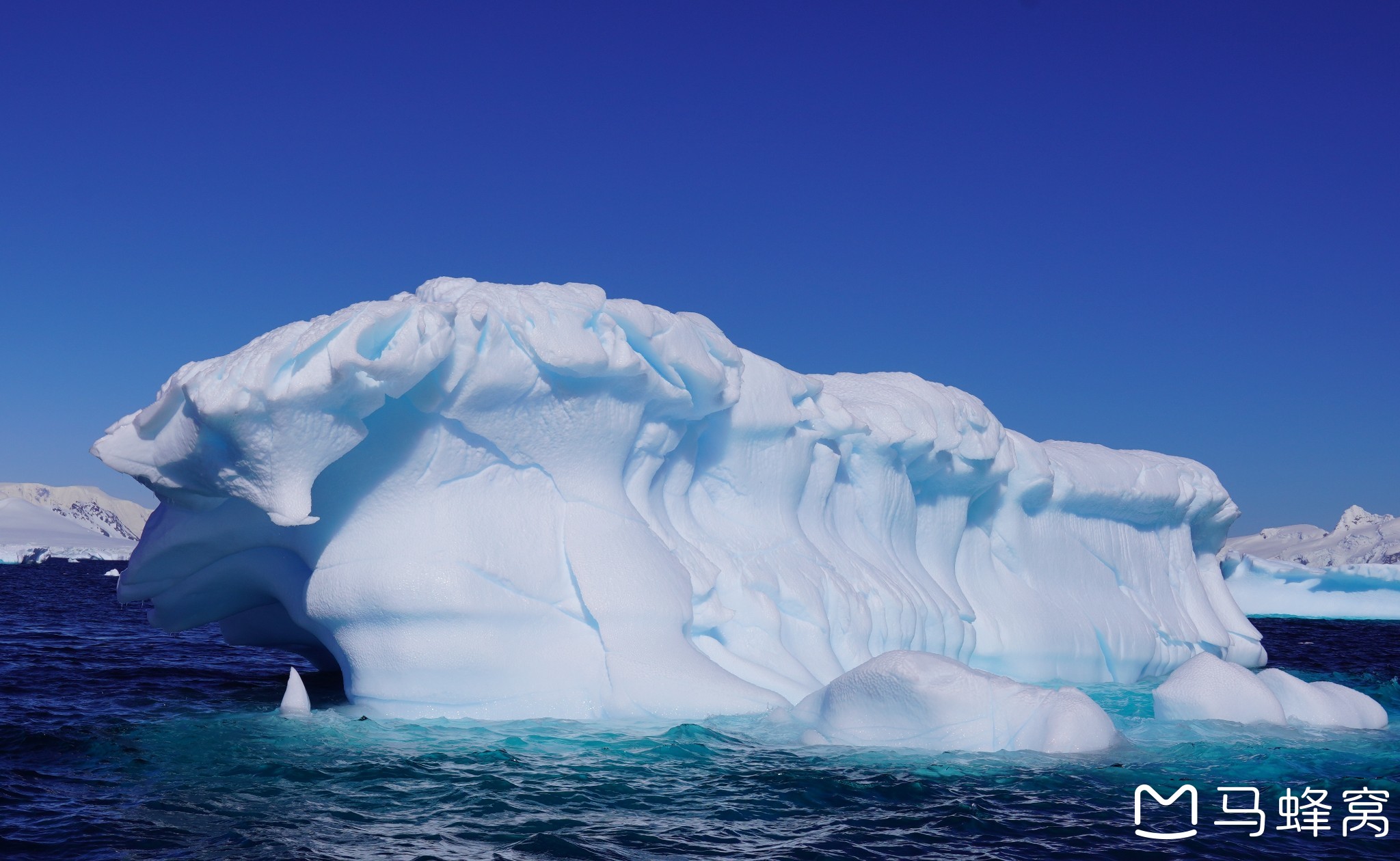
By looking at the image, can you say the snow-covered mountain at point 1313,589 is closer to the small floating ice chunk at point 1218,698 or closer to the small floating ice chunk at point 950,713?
the small floating ice chunk at point 1218,698

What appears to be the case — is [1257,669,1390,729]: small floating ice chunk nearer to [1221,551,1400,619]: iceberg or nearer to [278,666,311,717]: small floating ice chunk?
[278,666,311,717]: small floating ice chunk

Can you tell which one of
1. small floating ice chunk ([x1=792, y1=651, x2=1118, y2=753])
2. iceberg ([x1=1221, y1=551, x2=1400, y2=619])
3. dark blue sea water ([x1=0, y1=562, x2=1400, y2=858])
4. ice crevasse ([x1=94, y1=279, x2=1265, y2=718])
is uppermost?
iceberg ([x1=1221, y1=551, x2=1400, y2=619])

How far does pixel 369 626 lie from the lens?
10.1 meters

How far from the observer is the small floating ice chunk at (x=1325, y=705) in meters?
11.2

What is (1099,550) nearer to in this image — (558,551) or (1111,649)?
(1111,649)

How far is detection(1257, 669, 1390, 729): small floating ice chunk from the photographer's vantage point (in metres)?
11.2

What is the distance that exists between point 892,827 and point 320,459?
560cm

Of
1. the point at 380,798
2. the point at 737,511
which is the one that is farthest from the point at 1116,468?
the point at 380,798

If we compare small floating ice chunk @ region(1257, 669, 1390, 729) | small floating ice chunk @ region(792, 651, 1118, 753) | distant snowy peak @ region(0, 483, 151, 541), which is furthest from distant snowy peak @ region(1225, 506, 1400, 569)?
distant snowy peak @ region(0, 483, 151, 541)

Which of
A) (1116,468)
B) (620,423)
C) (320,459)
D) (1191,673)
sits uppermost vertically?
(1116,468)

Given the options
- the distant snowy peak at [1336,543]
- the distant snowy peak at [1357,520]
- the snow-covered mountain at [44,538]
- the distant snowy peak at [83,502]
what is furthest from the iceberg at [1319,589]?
the distant snowy peak at [83,502]

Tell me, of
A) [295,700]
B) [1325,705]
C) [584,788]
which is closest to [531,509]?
[295,700]

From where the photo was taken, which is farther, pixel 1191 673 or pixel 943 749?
pixel 1191 673

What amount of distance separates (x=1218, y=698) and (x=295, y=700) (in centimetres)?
898
